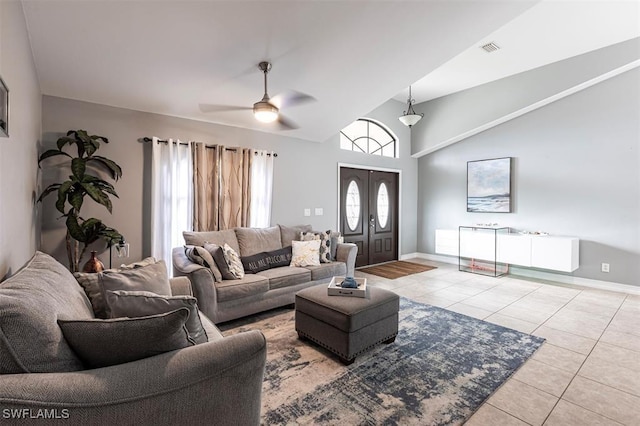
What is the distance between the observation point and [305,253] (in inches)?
157

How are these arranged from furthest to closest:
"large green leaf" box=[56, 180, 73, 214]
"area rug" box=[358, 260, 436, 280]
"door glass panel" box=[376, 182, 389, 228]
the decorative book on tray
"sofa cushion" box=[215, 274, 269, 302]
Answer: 1. "door glass panel" box=[376, 182, 389, 228]
2. "area rug" box=[358, 260, 436, 280]
3. "sofa cushion" box=[215, 274, 269, 302]
4. "large green leaf" box=[56, 180, 73, 214]
5. the decorative book on tray

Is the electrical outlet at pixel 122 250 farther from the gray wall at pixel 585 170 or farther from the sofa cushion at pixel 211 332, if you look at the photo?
the gray wall at pixel 585 170

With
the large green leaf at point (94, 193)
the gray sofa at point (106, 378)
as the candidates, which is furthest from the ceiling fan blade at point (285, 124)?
the gray sofa at point (106, 378)

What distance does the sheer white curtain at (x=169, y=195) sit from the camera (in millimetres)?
3602

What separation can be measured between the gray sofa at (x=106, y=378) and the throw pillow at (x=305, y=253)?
266 centimetres

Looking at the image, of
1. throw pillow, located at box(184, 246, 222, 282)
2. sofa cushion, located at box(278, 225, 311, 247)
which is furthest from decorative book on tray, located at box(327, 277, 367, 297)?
sofa cushion, located at box(278, 225, 311, 247)

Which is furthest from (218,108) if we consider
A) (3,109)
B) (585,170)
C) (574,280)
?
(574,280)

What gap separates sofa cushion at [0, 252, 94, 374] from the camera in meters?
0.91

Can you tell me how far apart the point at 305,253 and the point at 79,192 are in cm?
250

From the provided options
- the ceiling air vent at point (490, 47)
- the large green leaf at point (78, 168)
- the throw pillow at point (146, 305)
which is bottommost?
the throw pillow at point (146, 305)

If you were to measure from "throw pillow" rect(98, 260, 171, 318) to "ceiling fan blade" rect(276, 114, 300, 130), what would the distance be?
283 cm

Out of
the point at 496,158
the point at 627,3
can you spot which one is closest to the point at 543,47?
the point at 627,3

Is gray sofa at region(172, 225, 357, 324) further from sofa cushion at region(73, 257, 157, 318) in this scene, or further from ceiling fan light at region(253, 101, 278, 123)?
ceiling fan light at region(253, 101, 278, 123)

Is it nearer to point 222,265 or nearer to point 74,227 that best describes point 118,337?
point 222,265
